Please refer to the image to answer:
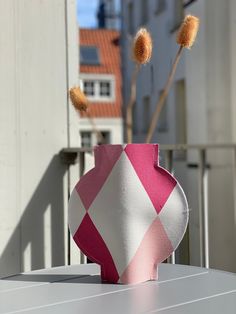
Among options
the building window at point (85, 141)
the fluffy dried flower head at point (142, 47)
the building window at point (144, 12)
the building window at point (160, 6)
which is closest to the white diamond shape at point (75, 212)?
the fluffy dried flower head at point (142, 47)

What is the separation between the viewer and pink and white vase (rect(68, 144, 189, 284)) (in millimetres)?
1395

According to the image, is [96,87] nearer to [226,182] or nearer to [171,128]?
[171,128]

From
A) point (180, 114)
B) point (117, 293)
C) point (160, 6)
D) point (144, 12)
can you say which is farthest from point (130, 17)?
point (117, 293)

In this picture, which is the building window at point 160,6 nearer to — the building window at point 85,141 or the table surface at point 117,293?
the building window at point 85,141

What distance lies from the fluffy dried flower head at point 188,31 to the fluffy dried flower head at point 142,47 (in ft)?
0.27

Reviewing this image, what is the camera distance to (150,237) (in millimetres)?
1405

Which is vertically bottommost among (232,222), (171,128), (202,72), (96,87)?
(232,222)

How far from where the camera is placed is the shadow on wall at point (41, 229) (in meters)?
2.35

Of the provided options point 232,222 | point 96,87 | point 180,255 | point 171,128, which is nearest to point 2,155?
point 180,255

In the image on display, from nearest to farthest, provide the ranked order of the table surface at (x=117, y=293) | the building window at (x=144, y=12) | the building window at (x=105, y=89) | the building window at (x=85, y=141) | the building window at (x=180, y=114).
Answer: the table surface at (x=117, y=293), the building window at (x=85, y=141), the building window at (x=180, y=114), the building window at (x=144, y=12), the building window at (x=105, y=89)

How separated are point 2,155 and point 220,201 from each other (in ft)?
5.76

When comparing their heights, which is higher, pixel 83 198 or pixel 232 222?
pixel 83 198

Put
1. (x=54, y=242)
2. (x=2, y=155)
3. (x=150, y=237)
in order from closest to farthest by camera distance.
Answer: (x=150, y=237)
(x=2, y=155)
(x=54, y=242)

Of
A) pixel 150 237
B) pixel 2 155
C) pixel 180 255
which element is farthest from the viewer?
pixel 2 155
